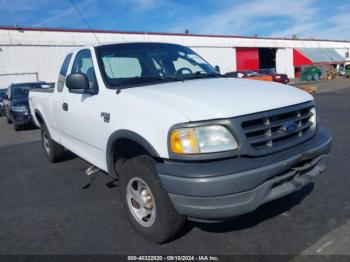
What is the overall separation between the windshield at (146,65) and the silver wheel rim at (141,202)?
108cm

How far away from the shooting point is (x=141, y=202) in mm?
3162

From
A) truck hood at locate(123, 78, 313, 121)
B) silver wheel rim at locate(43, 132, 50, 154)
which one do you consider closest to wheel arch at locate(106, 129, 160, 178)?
truck hood at locate(123, 78, 313, 121)

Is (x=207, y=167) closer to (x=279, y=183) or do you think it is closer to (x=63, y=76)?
(x=279, y=183)

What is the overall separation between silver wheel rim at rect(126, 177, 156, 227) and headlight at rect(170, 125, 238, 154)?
577 millimetres

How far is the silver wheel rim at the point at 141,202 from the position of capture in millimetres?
3070

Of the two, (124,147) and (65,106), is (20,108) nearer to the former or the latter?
(65,106)

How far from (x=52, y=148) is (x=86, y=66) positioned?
2.47 metres

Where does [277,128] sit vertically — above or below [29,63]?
below

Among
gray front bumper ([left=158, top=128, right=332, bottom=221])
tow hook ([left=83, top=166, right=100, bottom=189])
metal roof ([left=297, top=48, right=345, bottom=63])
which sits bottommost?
tow hook ([left=83, top=166, right=100, bottom=189])

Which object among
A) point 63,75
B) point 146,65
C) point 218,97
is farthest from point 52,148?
point 218,97

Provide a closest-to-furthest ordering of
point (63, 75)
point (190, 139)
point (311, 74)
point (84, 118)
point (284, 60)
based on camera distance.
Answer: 1. point (190, 139)
2. point (84, 118)
3. point (63, 75)
4. point (311, 74)
5. point (284, 60)

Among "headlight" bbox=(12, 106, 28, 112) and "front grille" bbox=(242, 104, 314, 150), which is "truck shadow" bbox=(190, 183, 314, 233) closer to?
"front grille" bbox=(242, 104, 314, 150)

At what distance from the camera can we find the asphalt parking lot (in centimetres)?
305

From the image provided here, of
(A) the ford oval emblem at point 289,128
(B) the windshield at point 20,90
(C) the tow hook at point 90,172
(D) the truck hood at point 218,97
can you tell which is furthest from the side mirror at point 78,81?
(B) the windshield at point 20,90
